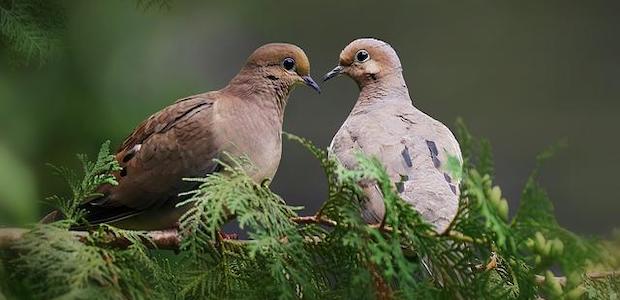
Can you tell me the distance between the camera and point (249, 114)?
5.43ft

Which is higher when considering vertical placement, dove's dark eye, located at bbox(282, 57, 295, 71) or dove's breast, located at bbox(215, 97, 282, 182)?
dove's dark eye, located at bbox(282, 57, 295, 71)

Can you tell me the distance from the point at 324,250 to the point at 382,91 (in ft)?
2.72

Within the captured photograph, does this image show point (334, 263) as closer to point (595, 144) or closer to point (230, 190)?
point (230, 190)

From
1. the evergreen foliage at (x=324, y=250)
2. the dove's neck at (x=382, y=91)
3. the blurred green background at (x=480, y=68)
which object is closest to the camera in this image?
the evergreen foliage at (x=324, y=250)

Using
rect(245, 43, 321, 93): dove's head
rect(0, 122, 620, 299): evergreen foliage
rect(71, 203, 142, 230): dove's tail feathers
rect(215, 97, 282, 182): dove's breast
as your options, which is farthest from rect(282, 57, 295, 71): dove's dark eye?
rect(0, 122, 620, 299): evergreen foliage

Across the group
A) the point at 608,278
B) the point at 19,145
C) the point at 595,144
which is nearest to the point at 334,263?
the point at 608,278

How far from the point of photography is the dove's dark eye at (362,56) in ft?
6.76

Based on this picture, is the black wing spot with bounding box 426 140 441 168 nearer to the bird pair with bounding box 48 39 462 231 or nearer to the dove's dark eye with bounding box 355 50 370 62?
the bird pair with bounding box 48 39 462 231

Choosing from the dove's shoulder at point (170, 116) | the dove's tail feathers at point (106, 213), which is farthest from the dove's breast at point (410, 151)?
the dove's tail feathers at point (106, 213)

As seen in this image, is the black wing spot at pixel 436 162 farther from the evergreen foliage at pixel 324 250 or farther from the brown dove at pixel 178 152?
the evergreen foliage at pixel 324 250

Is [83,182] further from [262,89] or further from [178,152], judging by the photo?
[262,89]

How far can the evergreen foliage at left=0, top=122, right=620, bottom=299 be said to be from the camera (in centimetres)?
109

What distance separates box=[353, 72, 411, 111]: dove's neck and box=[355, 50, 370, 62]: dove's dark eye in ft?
0.14

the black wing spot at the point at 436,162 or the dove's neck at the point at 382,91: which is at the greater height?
the dove's neck at the point at 382,91
